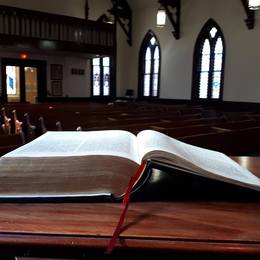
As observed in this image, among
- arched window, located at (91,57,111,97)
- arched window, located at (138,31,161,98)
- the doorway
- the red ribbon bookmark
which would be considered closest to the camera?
the red ribbon bookmark

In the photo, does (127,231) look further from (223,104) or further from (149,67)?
(149,67)

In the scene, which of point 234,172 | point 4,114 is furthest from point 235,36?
point 234,172

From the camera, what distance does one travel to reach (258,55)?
866cm

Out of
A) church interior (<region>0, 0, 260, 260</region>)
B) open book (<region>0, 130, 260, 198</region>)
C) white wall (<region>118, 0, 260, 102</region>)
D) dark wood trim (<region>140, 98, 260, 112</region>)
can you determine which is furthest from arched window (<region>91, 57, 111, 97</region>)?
open book (<region>0, 130, 260, 198</region>)

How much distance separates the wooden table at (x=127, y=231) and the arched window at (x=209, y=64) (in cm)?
953

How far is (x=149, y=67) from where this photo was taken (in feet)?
39.2

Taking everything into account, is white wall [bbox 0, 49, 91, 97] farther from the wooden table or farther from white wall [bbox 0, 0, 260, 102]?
the wooden table

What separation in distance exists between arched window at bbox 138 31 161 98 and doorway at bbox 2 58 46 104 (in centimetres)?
344

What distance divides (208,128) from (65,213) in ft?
8.34

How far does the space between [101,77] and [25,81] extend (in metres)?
2.79

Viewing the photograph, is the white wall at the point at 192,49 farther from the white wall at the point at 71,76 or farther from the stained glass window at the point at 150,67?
the white wall at the point at 71,76

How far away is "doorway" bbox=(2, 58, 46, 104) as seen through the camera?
37.0ft

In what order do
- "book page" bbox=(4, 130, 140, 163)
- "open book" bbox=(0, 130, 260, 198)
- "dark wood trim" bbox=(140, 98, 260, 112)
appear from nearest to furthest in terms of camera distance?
"open book" bbox=(0, 130, 260, 198), "book page" bbox=(4, 130, 140, 163), "dark wood trim" bbox=(140, 98, 260, 112)

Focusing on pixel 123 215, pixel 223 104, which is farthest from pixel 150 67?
pixel 123 215
